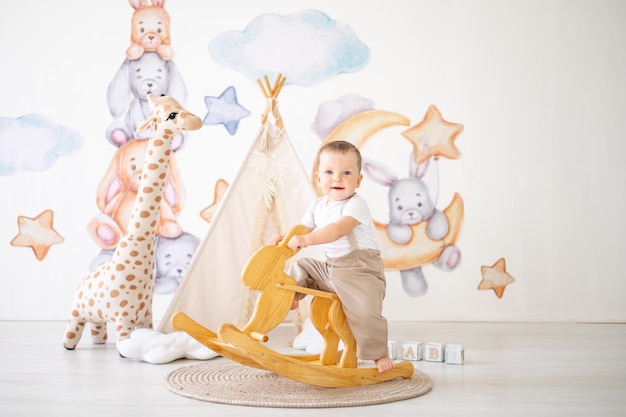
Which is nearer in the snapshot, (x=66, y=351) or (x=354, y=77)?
(x=66, y=351)

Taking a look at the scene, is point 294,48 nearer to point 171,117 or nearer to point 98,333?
point 171,117

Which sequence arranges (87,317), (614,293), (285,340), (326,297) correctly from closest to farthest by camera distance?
(326,297) → (87,317) → (285,340) → (614,293)

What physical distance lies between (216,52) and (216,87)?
0.21 meters

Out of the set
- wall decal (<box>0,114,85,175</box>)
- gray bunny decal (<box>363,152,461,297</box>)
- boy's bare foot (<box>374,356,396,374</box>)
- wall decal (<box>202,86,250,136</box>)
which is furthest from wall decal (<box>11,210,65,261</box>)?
boy's bare foot (<box>374,356,396,374</box>)

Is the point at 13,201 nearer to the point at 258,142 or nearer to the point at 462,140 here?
the point at 258,142

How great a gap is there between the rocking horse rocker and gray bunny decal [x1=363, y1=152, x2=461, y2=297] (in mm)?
1765

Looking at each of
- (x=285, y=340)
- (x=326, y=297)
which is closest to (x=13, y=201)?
(x=285, y=340)

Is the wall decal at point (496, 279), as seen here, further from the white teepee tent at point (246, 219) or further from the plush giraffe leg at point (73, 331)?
the plush giraffe leg at point (73, 331)

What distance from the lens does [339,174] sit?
217 centimetres

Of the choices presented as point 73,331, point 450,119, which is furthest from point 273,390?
point 450,119

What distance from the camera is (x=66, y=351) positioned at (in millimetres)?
2768

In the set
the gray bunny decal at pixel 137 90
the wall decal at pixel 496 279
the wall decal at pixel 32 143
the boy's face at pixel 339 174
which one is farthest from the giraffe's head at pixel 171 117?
the wall decal at pixel 496 279

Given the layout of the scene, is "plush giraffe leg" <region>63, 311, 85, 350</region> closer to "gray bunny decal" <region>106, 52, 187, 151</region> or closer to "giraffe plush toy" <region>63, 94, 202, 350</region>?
"giraffe plush toy" <region>63, 94, 202, 350</region>

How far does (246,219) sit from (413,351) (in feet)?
3.48
